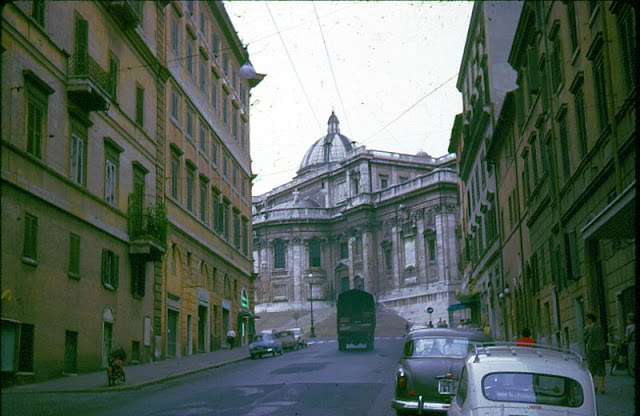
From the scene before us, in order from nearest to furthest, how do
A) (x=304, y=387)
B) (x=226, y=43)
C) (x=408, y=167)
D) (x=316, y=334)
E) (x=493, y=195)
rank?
1. (x=304, y=387)
2. (x=493, y=195)
3. (x=226, y=43)
4. (x=316, y=334)
5. (x=408, y=167)

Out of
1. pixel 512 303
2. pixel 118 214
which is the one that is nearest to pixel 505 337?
pixel 512 303

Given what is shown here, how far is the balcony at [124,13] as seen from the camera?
2720 centimetres

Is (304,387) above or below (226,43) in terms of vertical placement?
below

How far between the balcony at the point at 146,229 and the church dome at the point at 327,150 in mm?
76689

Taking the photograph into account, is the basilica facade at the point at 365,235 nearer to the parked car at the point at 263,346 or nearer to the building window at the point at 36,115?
the parked car at the point at 263,346

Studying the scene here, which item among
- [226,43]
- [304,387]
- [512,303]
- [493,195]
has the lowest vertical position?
[304,387]

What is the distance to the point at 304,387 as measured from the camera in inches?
759

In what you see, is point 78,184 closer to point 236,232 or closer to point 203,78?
point 203,78

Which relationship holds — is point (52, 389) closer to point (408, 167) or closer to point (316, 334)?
point (316, 334)

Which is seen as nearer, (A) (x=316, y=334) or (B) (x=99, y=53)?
(B) (x=99, y=53)

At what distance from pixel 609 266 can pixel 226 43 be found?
3323cm

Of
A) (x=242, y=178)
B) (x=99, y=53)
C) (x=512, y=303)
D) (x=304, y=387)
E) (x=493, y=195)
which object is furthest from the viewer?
(x=242, y=178)

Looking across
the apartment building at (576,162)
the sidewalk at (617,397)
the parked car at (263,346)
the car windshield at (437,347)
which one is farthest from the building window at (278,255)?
the car windshield at (437,347)

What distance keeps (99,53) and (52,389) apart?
12.0 metres
